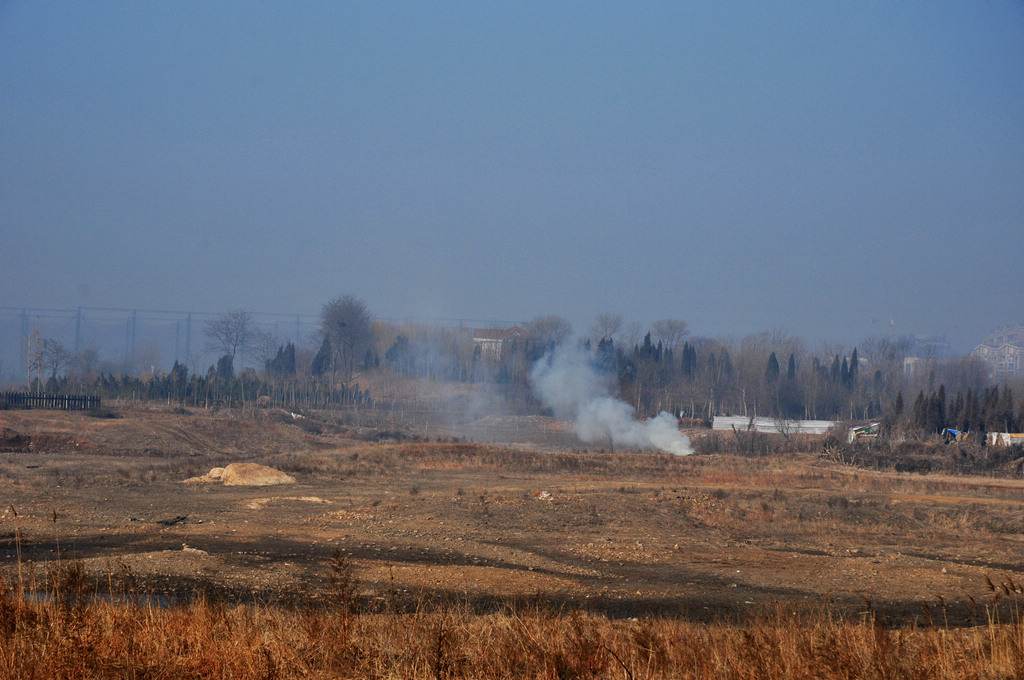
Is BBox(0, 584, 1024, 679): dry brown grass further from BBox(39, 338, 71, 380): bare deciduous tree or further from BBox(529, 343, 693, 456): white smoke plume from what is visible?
BBox(39, 338, 71, 380): bare deciduous tree

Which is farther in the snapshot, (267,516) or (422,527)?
(267,516)

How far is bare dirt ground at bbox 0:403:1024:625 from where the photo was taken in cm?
1503

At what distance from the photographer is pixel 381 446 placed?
54.0 metres

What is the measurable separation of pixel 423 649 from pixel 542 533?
16664mm

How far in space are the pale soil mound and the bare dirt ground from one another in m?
0.96

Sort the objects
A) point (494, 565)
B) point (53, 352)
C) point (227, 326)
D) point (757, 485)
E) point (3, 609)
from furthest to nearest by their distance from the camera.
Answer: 1. point (227, 326)
2. point (53, 352)
3. point (757, 485)
4. point (494, 565)
5. point (3, 609)

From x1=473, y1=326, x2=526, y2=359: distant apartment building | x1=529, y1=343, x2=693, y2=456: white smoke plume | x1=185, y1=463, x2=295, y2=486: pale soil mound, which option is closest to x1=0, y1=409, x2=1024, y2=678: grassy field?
x1=185, y1=463, x2=295, y2=486: pale soil mound

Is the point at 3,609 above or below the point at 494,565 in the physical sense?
above

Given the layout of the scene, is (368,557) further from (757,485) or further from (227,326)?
(227,326)

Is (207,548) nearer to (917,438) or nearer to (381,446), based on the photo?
(381,446)

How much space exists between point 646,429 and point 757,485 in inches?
1137

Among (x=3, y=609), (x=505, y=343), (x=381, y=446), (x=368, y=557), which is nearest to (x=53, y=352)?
(x=505, y=343)

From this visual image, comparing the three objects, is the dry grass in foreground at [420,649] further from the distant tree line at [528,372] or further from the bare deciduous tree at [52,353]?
the bare deciduous tree at [52,353]

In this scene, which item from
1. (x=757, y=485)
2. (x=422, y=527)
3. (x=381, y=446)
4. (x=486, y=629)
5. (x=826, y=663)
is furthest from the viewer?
(x=381, y=446)
